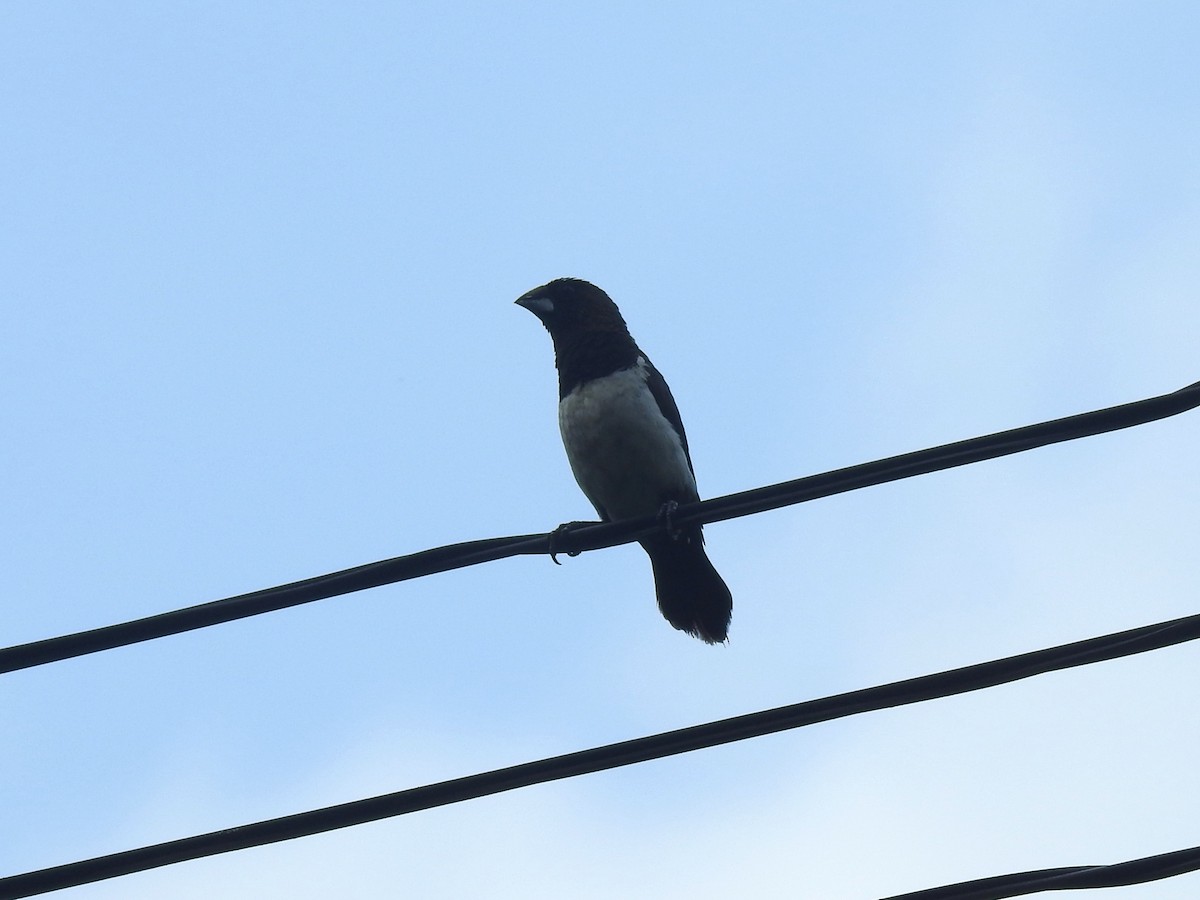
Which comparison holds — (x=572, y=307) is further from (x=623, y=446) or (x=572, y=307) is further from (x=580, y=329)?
(x=623, y=446)

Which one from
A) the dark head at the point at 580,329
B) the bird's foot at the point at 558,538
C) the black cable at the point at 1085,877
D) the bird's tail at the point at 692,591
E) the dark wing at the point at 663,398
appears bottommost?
the black cable at the point at 1085,877

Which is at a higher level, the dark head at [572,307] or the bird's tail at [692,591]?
the dark head at [572,307]

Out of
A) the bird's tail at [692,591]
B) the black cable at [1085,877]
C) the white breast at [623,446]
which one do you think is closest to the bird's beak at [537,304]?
the white breast at [623,446]

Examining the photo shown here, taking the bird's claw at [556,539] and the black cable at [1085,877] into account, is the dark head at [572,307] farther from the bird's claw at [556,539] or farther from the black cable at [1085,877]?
the black cable at [1085,877]

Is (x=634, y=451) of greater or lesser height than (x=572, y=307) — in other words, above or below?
below

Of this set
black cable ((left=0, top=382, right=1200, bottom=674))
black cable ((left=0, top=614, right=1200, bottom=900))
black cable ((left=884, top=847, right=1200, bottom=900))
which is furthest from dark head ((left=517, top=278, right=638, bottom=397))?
black cable ((left=884, top=847, right=1200, bottom=900))

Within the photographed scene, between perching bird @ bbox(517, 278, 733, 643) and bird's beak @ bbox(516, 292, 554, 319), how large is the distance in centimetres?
24

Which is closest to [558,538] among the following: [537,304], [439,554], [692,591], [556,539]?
[556,539]

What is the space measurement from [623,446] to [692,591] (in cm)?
85

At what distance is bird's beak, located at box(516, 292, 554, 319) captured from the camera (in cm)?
803

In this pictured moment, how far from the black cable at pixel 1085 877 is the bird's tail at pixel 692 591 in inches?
164

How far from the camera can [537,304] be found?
808cm

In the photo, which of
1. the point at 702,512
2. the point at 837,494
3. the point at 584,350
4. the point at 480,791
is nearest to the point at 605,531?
the point at 702,512

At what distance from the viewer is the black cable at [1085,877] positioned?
3.16 meters
